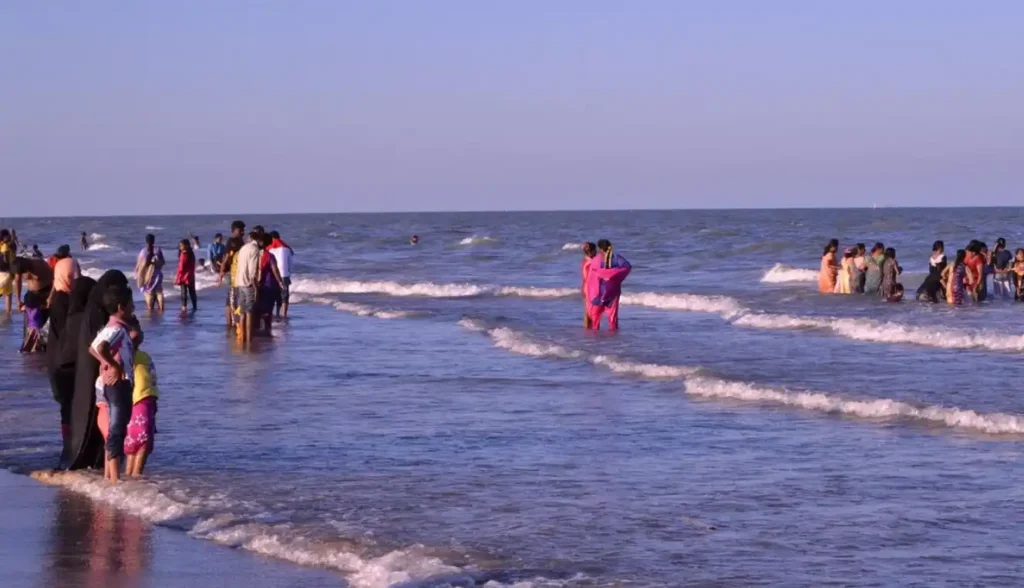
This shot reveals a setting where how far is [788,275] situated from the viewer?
133 ft

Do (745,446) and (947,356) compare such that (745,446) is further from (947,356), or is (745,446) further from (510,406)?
(947,356)

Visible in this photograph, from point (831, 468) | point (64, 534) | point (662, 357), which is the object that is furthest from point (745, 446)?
point (662, 357)

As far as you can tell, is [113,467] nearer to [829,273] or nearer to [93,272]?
[829,273]

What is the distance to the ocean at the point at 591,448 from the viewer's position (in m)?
7.64

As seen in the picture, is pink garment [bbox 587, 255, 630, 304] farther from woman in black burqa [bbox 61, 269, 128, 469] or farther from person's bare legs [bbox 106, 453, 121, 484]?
person's bare legs [bbox 106, 453, 121, 484]

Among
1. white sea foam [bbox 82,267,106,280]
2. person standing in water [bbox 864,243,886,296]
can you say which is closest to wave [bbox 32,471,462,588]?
person standing in water [bbox 864,243,886,296]

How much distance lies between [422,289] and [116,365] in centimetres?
2779

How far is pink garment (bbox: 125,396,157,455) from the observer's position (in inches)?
371

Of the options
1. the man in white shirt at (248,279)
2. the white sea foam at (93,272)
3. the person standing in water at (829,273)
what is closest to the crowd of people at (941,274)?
the person standing in water at (829,273)

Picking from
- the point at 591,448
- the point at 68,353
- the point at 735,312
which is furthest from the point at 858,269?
the point at 68,353

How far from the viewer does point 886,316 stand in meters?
24.2

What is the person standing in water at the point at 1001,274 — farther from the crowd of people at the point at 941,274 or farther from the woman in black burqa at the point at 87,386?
the woman in black burqa at the point at 87,386

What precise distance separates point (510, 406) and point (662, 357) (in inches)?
204

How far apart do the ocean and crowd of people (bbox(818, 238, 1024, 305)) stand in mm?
1399
